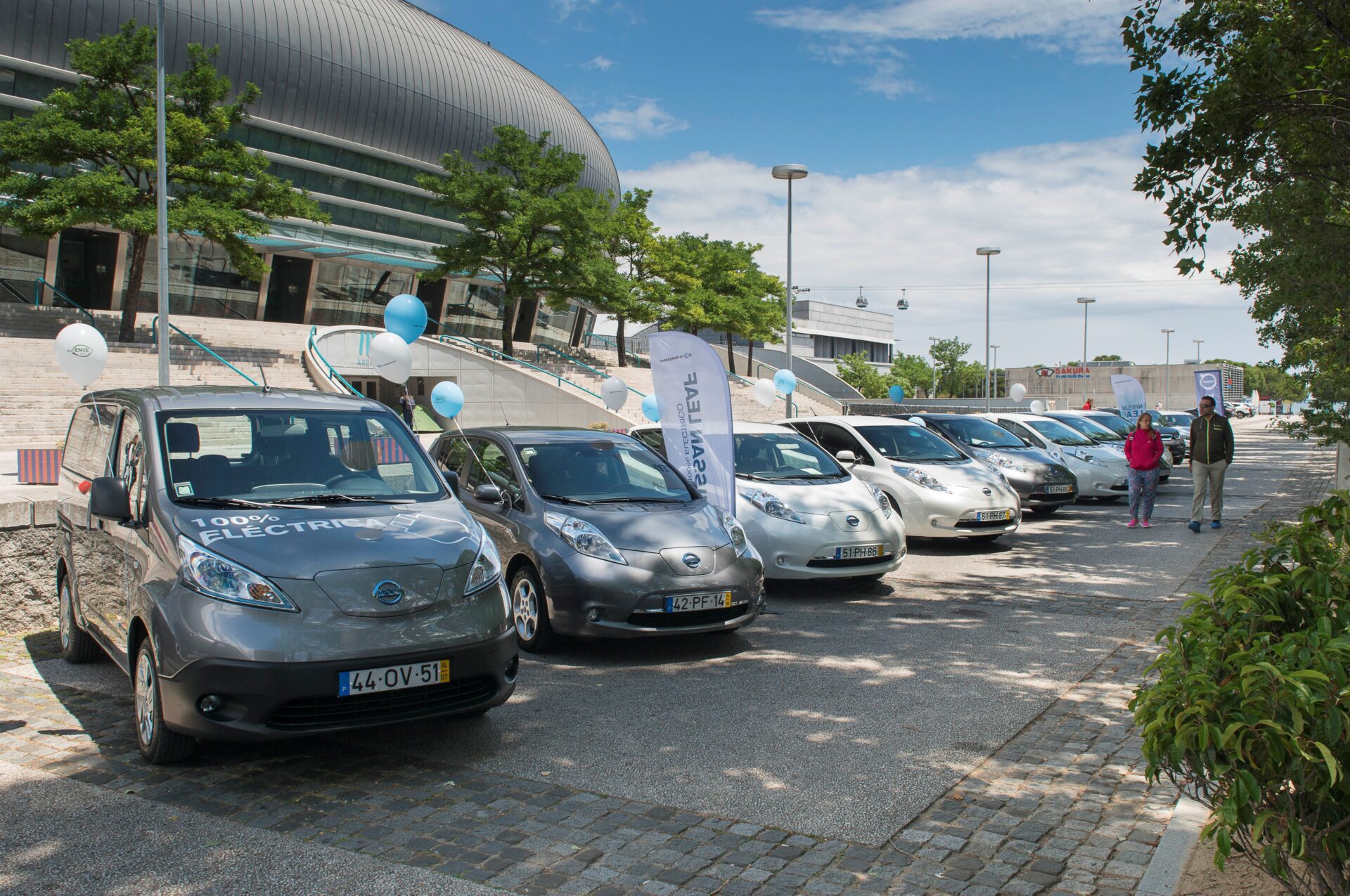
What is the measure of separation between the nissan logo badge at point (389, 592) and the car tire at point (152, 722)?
1046 mm

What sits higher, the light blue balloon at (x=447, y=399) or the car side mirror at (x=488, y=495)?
the light blue balloon at (x=447, y=399)

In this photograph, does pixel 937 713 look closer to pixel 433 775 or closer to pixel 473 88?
pixel 433 775

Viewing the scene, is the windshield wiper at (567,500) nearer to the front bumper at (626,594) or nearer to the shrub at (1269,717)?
the front bumper at (626,594)

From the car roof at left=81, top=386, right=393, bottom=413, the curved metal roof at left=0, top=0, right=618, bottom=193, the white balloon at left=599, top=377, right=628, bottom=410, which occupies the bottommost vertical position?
the car roof at left=81, top=386, right=393, bottom=413

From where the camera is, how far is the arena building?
40969 millimetres

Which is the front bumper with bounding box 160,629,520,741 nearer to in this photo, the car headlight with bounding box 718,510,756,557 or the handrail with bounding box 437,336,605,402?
the car headlight with bounding box 718,510,756,557

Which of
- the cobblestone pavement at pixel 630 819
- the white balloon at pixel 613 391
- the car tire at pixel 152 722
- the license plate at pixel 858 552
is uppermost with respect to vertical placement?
the white balloon at pixel 613 391

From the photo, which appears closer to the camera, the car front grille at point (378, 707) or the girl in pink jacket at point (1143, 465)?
the car front grille at point (378, 707)

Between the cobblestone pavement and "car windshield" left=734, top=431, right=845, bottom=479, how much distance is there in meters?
4.71

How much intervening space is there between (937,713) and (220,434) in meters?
4.30

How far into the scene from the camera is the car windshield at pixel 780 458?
10.1m

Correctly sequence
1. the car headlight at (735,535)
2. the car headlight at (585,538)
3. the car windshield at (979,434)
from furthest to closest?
the car windshield at (979,434) → the car headlight at (735,535) → the car headlight at (585,538)

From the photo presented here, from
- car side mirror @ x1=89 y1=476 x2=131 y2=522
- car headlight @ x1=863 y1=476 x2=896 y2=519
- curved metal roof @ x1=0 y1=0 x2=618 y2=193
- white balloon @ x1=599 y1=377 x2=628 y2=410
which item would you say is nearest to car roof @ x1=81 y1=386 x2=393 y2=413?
car side mirror @ x1=89 y1=476 x2=131 y2=522

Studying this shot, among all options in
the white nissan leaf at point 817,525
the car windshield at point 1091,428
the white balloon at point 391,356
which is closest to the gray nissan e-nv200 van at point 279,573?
the white nissan leaf at point 817,525
